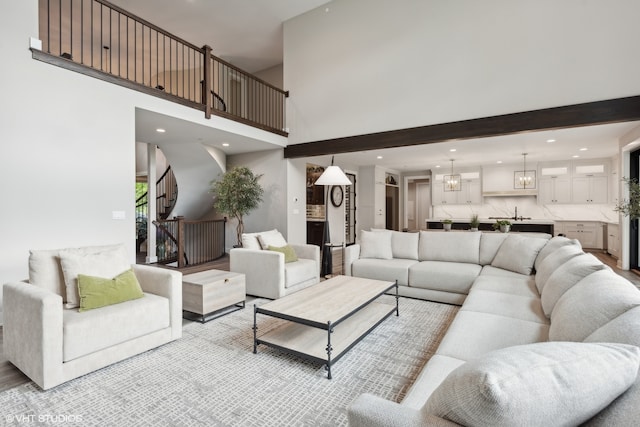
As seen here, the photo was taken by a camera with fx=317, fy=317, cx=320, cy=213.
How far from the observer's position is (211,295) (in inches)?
129

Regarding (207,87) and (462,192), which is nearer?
(207,87)

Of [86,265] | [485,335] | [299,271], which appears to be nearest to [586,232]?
[299,271]

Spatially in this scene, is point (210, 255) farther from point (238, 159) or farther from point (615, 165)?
point (615, 165)

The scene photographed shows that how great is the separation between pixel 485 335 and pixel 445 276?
193 centimetres

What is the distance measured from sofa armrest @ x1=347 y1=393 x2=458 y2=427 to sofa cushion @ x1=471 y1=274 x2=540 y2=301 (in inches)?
94.3

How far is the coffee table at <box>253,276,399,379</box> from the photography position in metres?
2.27

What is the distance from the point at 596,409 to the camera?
83 centimetres

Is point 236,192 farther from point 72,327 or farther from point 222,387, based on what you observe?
point 222,387

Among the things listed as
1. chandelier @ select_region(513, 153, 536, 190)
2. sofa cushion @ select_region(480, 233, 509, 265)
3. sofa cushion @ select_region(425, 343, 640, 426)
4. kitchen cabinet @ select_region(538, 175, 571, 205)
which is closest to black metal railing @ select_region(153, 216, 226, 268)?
sofa cushion @ select_region(480, 233, 509, 265)

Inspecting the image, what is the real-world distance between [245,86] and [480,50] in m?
6.06

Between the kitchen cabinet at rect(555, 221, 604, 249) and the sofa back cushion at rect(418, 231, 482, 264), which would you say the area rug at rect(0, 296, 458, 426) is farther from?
the kitchen cabinet at rect(555, 221, 604, 249)

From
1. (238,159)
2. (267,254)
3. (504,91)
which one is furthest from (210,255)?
(504,91)

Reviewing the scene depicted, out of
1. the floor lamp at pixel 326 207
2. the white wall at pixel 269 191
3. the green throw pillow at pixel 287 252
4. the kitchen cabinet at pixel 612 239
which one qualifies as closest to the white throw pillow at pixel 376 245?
the floor lamp at pixel 326 207

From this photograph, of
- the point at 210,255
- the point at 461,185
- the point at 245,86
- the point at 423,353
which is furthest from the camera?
the point at 461,185
